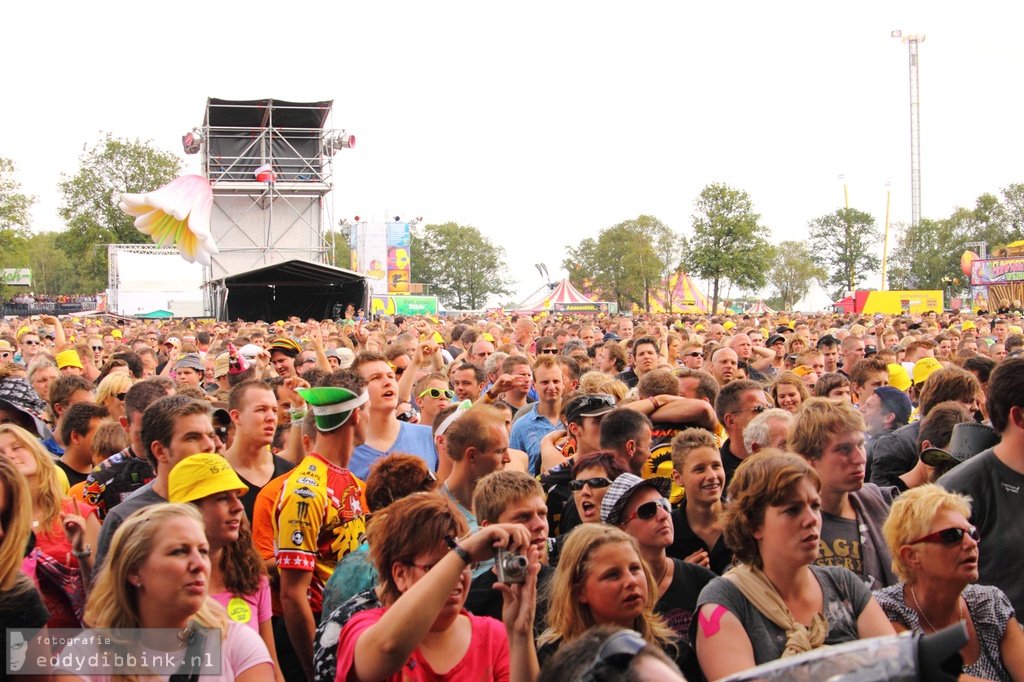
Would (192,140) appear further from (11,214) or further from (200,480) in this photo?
(200,480)

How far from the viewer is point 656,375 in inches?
223

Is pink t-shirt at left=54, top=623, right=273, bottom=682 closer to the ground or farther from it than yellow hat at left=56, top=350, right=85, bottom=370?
closer to the ground

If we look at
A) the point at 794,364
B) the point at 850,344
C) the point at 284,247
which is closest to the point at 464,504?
the point at 794,364

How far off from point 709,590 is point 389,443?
2706 mm

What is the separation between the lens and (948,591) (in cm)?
309

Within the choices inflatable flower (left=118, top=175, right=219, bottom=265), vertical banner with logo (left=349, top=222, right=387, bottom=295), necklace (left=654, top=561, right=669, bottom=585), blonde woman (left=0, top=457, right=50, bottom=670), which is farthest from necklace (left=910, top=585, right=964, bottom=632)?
vertical banner with logo (left=349, top=222, right=387, bottom=295)

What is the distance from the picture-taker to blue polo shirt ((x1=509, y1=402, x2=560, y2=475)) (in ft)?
20.6

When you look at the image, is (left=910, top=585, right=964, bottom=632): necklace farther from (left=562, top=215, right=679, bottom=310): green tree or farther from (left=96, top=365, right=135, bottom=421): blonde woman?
(left=562, top=215, right=679, bottom=310): green tree

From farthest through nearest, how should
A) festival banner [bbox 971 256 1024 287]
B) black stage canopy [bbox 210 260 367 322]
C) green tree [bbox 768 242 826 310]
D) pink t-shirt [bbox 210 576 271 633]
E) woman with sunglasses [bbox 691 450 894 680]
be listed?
green tree [bbox 768 242 826 310] < festival banner [bbox 971 256 1024 287] < black stage canopy [bbox 210 260 367 322] < pink t-shirt [bbox 210 576 271 633] < woman with sunglasses [bbox 691 450 894 680]

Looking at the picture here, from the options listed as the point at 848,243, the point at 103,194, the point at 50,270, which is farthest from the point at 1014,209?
the point at 50,270

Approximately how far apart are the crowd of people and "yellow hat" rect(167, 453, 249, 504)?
1cm

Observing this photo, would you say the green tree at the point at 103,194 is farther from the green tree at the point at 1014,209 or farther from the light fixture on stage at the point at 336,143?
the green tree at the point at 1014,209

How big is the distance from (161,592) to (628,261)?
245 ft

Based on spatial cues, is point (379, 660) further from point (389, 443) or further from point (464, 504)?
point (389, 443)
